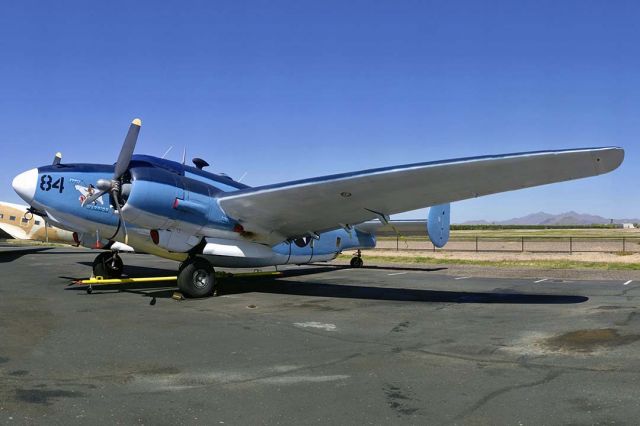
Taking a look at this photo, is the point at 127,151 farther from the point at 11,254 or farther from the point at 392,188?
the point at 11,254

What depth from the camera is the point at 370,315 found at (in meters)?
10.3

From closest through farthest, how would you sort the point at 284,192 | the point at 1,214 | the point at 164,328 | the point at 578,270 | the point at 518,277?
the point at 164,328
the point at 284,192
the point at 518,277
the point at 578,270
the point at 1,214

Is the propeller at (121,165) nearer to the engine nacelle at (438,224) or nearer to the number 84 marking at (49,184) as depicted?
the number 84 marking at (49,184)

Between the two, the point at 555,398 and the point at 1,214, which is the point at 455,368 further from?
the point at 1,214

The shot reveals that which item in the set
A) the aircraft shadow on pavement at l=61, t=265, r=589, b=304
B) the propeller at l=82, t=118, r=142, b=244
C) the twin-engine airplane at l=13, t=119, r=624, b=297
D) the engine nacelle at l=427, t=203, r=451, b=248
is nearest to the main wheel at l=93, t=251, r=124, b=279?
the twin-engine airplane at l=13, t=119, r=624, b=297

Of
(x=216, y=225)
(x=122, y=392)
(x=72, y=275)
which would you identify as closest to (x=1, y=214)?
(x=72, y=275)

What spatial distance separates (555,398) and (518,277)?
14.9 m

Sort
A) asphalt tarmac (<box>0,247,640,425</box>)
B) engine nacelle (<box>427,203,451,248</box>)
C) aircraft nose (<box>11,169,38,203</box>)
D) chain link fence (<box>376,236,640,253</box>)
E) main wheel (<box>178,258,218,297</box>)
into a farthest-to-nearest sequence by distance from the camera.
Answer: chain link fence (<box>376,236,640,253</box>)
engine nacelle (<box>427,203,451,248</box>)
aircraft nose (<box>11,169,38,203</box>)
main wheel (<box>178,258,218,297</box>)
asphalt tarmac (<box>0,247,640,425</box>)

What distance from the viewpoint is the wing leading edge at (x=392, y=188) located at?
9.58 meters

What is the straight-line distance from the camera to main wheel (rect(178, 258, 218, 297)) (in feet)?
41.1

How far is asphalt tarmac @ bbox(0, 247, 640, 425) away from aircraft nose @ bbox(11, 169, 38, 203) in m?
2.86

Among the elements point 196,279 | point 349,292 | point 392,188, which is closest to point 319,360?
point 392,188

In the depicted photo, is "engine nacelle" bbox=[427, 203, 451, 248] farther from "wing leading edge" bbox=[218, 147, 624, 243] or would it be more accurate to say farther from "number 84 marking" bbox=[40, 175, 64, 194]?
"number 84 marking" bbox=[40, 175, 64, 194]

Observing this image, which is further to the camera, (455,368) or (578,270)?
(578,270)
